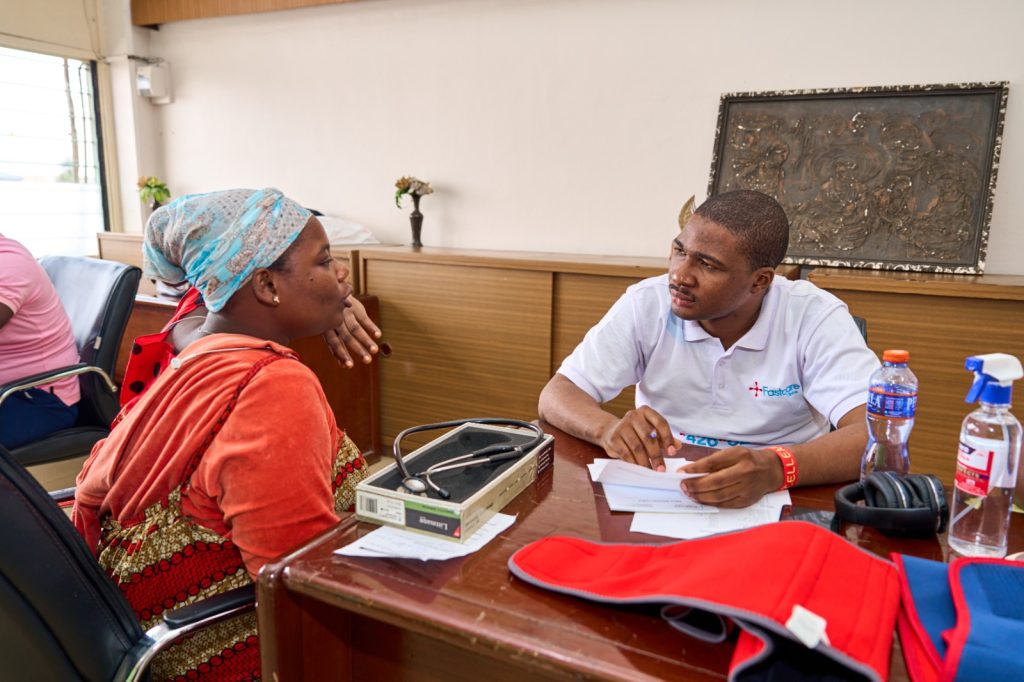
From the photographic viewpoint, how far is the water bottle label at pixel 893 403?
1.12 metres

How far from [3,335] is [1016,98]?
358 centimetres

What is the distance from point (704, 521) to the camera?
1062mm

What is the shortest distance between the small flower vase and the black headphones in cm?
287

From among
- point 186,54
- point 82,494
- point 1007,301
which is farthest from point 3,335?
point 1007,301

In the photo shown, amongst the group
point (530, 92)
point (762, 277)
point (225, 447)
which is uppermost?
point (530, 92)

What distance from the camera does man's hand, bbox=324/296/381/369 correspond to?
5.14 ft

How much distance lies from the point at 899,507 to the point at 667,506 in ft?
1.07

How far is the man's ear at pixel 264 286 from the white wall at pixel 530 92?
2.35 meters

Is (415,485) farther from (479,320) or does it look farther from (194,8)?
(194,8)

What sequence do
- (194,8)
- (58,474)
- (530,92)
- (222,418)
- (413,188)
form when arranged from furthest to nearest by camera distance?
(194,8) < (413,188) < (530,92) < (58,474) < (222,418)

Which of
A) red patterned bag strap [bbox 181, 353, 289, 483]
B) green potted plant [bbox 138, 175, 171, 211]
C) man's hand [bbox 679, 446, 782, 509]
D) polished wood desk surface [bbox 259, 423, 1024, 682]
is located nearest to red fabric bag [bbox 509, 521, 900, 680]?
polished wood desk surface [bbox 259, 423, 1024, 682]

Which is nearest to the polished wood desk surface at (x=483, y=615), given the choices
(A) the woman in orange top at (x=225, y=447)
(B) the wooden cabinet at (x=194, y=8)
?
(A) the woman in orange top at (x=225, y=447)

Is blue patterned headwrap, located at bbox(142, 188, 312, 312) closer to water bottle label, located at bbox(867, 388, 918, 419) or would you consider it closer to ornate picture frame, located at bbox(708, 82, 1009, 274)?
water bottle label, located at bbox(867, 388, 918, 419)

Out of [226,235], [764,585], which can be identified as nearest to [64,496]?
[226,235]
